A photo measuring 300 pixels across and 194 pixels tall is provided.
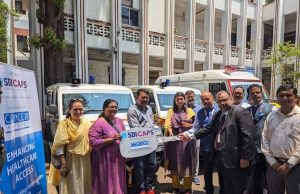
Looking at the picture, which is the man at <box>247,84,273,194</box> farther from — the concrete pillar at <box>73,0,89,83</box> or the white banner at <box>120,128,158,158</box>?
the concrete pillar at <box>73,0,89,83</box>

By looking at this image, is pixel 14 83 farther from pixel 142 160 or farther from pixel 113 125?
pixel 142 160

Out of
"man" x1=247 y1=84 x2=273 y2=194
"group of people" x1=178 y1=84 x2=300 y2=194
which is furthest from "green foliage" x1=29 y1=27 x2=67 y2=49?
"man" x1=247 y1=84 x2=273 y2=194

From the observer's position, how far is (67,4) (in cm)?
1158

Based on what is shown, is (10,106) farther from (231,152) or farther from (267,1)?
(267,1)

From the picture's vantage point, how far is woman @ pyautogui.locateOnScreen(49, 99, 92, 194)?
3359mm

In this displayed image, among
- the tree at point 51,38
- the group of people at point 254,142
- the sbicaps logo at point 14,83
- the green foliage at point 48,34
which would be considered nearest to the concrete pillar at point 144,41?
the tree at point 51,38

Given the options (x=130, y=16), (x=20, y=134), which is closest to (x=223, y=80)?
(x=20, y=134)

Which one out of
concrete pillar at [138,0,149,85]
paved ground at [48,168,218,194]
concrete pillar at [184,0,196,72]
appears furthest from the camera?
concrete pillar at [184,0,196,72]

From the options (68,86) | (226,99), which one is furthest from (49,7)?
(226,99)

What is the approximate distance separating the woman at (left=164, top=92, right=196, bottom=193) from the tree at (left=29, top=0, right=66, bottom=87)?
493 centimetres

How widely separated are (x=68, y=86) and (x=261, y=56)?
1608 cm

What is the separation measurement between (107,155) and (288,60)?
1537cm

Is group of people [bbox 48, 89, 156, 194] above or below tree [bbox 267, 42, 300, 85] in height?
below

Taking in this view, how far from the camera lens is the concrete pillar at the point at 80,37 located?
11555 mm
